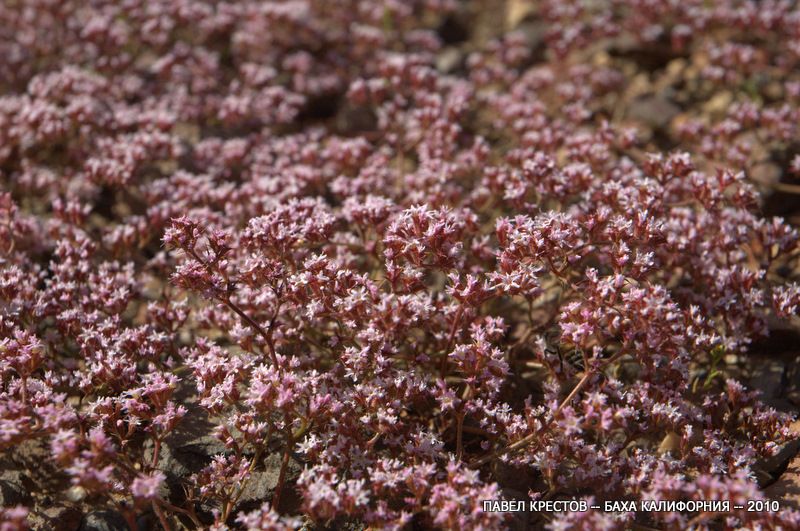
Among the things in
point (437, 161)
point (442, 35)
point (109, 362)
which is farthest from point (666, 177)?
point (442, 35)

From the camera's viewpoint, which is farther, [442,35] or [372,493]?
[442,35]

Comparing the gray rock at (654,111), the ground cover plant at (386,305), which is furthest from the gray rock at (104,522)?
the gray rock at (654,111)

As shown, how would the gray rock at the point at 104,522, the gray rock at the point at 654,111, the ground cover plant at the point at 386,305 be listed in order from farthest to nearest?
1. the gray rock at the point at 654,111
2. the gray rock at the point at 104,522
3. the ground cover plant at the point at 386,305

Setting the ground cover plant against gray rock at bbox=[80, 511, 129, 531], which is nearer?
the ground cover plant

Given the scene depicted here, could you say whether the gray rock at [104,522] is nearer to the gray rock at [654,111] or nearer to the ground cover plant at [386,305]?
the ground cover plant at [386,305]

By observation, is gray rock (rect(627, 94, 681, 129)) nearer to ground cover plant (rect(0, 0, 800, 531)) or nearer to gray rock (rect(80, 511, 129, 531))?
ground cover plant (rect(0, 0, 800, 531))

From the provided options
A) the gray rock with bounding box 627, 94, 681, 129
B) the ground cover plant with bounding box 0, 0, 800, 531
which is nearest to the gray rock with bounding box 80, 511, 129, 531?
the ground cover plant with bounding box 0, 0, 800, 531

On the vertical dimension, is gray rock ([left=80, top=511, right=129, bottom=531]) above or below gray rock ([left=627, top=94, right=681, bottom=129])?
below

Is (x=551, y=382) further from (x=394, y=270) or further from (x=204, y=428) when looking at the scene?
(x=204, y=428)

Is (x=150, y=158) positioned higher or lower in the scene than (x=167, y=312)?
higher
